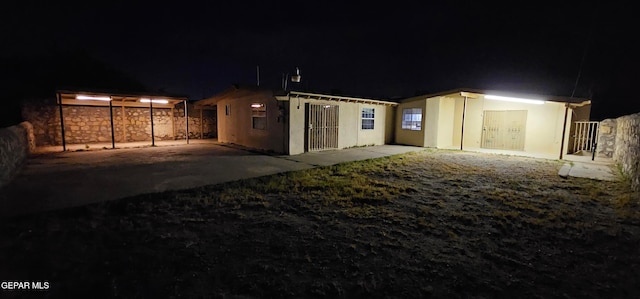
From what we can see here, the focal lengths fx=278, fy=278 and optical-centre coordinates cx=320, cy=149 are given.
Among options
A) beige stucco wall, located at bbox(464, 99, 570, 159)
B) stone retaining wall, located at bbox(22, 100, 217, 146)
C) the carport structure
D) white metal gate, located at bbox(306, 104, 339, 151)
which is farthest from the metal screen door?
stone retaining wall, located at bbox(22, 100, 217, 146)

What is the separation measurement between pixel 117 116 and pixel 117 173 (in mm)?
9825

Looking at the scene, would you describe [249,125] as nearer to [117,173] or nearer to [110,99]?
[110,99]

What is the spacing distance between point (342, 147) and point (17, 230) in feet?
35.8

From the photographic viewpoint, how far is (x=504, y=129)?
45.0ft

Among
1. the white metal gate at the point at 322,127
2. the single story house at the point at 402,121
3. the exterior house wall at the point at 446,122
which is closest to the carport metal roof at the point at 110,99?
the single story house at the point at 402,121

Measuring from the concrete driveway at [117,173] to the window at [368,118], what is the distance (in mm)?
4037

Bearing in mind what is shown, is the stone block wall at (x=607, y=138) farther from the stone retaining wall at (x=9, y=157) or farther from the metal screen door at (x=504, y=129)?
the stone retaining wall at (x=9, y=157)

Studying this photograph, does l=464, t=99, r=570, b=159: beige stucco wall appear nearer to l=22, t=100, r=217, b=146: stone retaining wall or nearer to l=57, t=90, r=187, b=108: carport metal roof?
l=57, t=90, r=187, b=108: carport metal roof

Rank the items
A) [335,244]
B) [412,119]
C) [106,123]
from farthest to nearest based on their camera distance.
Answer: [412,119]
[106,123]
[335,244]

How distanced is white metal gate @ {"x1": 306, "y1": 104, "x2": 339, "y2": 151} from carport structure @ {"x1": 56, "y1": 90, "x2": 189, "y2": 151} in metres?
6.81

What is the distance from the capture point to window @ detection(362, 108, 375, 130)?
1439 centimetres

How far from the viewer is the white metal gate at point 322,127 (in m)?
11.7

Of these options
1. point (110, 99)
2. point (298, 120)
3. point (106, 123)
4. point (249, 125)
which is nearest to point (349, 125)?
point (298, 120)

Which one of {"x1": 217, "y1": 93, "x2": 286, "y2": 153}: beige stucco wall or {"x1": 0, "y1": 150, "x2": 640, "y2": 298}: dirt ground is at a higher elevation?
{"x1": 217, "y1": 93, "x2": 286, "y2": 153}: beige stucco wall
